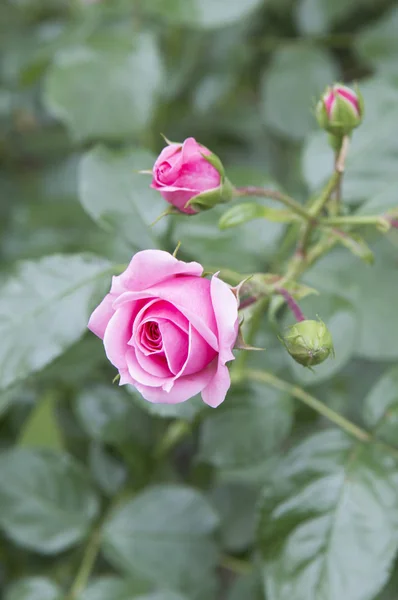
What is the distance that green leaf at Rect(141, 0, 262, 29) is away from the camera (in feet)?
3.99

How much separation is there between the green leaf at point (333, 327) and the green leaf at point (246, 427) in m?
0.09

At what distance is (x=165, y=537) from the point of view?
1028mm

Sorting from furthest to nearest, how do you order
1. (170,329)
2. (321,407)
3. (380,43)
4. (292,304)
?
(380,43) < (321,407) < (292,304) < (170,329)

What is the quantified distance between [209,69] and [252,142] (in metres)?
0.23

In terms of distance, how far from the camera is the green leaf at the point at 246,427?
3.05ft

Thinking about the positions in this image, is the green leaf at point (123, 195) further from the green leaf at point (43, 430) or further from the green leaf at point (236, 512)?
the green leaf at point (236, 512)

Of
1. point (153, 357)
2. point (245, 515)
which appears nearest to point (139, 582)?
point (245, 515)

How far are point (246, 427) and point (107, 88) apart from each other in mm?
701

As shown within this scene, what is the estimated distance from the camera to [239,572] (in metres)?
1.16

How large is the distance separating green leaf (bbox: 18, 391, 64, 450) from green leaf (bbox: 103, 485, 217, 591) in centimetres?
23

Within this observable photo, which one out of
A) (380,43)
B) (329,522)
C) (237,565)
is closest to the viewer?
(329,522)

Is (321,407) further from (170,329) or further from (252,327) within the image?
(170,329)

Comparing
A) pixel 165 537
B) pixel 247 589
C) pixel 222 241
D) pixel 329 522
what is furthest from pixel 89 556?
pixel 222 241

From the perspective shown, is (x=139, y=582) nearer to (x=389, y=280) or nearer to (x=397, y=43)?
(x=389, y=280)
